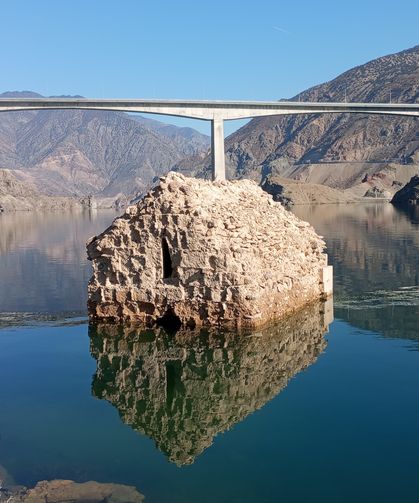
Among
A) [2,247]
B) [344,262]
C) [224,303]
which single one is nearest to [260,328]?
[224,303]

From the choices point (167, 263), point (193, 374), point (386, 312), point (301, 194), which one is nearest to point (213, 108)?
point (301, 194)

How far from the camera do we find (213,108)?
258 ft

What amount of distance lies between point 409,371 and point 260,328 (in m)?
4.82

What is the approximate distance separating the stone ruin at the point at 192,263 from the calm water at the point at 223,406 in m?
0.83

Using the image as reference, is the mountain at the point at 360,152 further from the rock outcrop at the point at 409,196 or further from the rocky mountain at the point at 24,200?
the rocky mountain at the point at 24,200

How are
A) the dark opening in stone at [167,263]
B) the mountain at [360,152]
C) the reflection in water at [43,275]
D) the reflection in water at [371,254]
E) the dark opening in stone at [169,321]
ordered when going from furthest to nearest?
the mountain at [360,152] → the reflection in water at [371,254] → the reflection in water at [43,275] → the dark opening in stone at [167,263] → the dark opening in stone at [169,321]

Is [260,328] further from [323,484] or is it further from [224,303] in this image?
[323,484]

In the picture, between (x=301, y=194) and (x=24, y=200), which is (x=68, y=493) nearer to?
(x=301, y=194)

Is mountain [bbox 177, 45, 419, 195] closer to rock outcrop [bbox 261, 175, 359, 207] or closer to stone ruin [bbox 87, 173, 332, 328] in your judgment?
rock outcrop [bbox 261, 175, 359, 207]

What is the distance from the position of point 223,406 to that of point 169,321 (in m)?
6.38

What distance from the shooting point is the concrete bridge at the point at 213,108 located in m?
74.1

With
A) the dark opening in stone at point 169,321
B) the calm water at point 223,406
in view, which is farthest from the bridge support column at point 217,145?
the dark opening in stone at point 169,321

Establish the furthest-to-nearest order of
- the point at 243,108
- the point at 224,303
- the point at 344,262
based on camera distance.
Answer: the point at 243,108 → the point at 344,262 → the point at 224,303

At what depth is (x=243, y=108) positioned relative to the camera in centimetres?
8144
